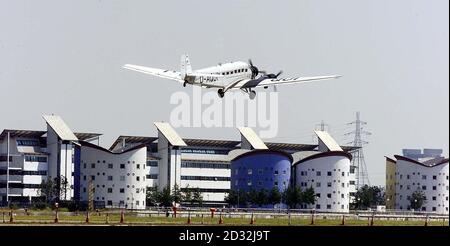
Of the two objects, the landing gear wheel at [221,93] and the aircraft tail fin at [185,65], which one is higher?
the aircraft tail fin at [185,65]

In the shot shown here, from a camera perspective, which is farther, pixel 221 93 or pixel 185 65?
pixel 185 65

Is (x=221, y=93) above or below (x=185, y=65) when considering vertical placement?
below

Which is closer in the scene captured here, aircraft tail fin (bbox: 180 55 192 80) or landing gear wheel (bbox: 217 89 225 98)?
landing gear wheel (bbox: 217 89 225 98)

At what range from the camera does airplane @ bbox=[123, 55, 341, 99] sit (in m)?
118

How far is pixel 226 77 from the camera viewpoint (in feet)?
398

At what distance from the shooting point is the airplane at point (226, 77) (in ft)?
389

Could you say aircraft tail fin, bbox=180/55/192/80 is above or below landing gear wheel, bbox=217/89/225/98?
above

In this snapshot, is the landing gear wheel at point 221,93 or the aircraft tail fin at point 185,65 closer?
the landing gear wheel at point 221,93
